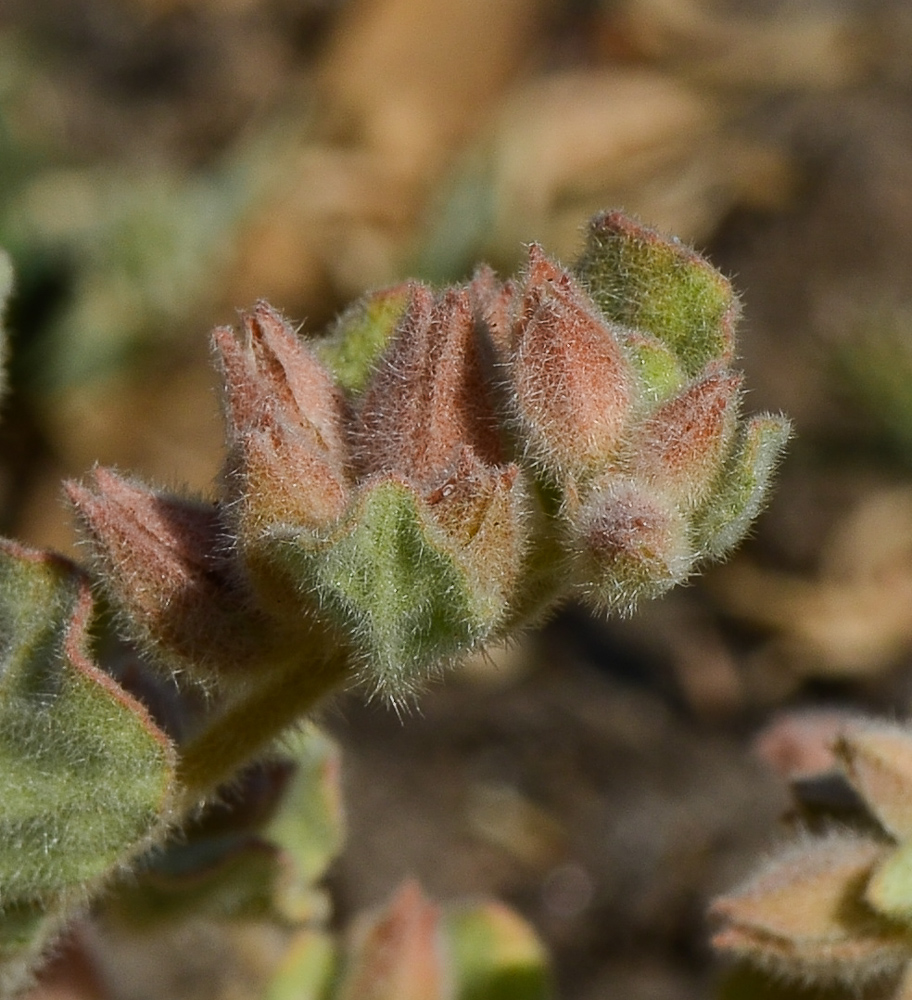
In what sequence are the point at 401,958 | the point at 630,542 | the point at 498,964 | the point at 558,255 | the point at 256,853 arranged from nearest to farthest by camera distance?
the point at 630,542 < the point at 256,853 < the point at 401,958 < the point at 498,964 < the point at 558,255

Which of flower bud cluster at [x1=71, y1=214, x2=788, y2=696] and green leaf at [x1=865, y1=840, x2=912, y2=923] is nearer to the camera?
flower bud cluster at [x1=71, y1=214, x2=788, y2=696]

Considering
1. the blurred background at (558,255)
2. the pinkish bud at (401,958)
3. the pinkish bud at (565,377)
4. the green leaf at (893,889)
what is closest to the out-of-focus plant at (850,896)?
the green leaf at (893,889)

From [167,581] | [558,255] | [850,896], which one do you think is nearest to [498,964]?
[850,896]

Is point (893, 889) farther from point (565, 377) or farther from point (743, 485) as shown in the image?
point (565, 377)

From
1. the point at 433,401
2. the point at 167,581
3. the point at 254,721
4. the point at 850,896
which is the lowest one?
the point at 850,896

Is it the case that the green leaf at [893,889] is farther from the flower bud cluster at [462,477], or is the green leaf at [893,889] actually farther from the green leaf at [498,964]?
the green leaf at [498,964]

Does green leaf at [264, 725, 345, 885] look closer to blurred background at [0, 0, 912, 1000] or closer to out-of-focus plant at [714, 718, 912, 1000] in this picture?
out-of-focus plant at [714, 718, 912, 1000]

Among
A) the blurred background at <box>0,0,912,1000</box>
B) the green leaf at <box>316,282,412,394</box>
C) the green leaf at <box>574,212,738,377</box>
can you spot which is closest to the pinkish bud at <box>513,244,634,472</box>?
the green leaf at <box>574,212,738,377</box>
